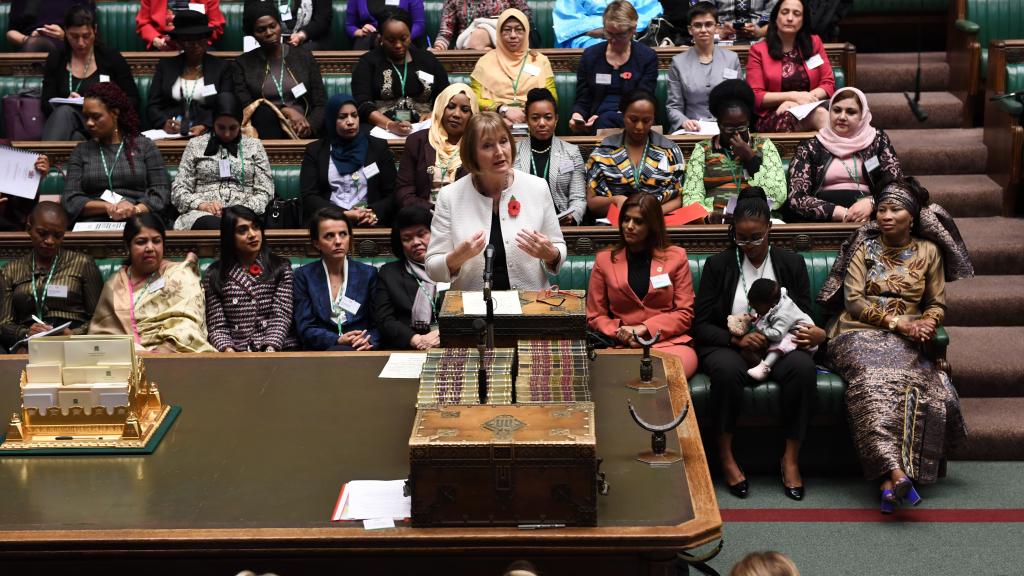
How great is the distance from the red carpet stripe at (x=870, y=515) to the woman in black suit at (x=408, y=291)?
148 centimetres

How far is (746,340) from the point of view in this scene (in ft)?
16.8

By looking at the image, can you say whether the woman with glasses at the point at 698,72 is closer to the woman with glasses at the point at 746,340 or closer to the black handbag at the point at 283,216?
the woman with glasses at the point at 746,340

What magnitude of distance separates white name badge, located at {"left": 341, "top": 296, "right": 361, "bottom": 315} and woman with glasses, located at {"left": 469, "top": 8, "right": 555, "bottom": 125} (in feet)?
6.92

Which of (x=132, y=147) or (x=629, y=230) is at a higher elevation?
(x=132, y=147)

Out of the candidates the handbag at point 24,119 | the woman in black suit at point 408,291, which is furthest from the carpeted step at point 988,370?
the handbag at point 24,119

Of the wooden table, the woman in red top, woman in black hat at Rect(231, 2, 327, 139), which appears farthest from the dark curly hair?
the woman in red top

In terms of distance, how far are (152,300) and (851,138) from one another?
136 inches

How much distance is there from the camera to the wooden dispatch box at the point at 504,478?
2.91 metres

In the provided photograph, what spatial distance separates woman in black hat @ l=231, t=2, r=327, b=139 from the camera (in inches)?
279

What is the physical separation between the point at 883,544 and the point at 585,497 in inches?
82.3

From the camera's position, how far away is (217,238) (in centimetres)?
571

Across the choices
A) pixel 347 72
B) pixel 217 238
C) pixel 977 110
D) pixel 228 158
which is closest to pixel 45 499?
pixel 217 238

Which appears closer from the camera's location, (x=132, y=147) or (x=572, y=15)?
(x=132, y=147)

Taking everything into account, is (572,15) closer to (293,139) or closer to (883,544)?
(293,139)
